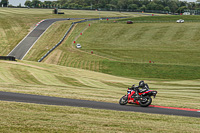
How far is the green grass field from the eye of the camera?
13.5 meters

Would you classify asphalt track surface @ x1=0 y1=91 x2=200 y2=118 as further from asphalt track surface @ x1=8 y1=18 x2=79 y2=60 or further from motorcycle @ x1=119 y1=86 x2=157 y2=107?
asphalt track surface @ x1=8 y1=18 x2=79 y2=60

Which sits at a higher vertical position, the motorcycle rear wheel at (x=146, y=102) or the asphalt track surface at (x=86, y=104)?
the motorcycle rear wheel at (x=146, y=102)

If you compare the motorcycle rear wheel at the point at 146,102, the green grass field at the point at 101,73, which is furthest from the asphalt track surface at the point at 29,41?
the motorcycle rear wheel at the point at 146,102

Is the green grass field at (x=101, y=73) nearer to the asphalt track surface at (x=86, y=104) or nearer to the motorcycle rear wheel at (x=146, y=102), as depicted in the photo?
the asphalt track surface at (x=86, y=104)

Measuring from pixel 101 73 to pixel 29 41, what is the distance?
41715mm

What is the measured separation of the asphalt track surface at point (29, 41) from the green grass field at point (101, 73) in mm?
2175

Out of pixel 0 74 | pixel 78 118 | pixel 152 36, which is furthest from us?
pixel 152 36

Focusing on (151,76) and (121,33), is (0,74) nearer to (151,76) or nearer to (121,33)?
(151,76)

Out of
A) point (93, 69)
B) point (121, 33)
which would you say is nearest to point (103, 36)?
point (121, 33)

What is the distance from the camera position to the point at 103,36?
96.5 metres

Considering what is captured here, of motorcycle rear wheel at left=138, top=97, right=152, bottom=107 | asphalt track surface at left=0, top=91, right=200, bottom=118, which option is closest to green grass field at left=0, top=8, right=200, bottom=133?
asphalt track surface at left=0, top=91, right=200, bottom=118

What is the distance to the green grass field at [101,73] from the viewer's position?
1349 cm

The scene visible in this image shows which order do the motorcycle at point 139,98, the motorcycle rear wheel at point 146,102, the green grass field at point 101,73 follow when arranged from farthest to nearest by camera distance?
1. the motorcycle rear wheel at point 146,102
2. the motorcycle at point 139,98
3. the green grass field at point 101,73

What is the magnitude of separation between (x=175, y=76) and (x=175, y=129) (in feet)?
145
